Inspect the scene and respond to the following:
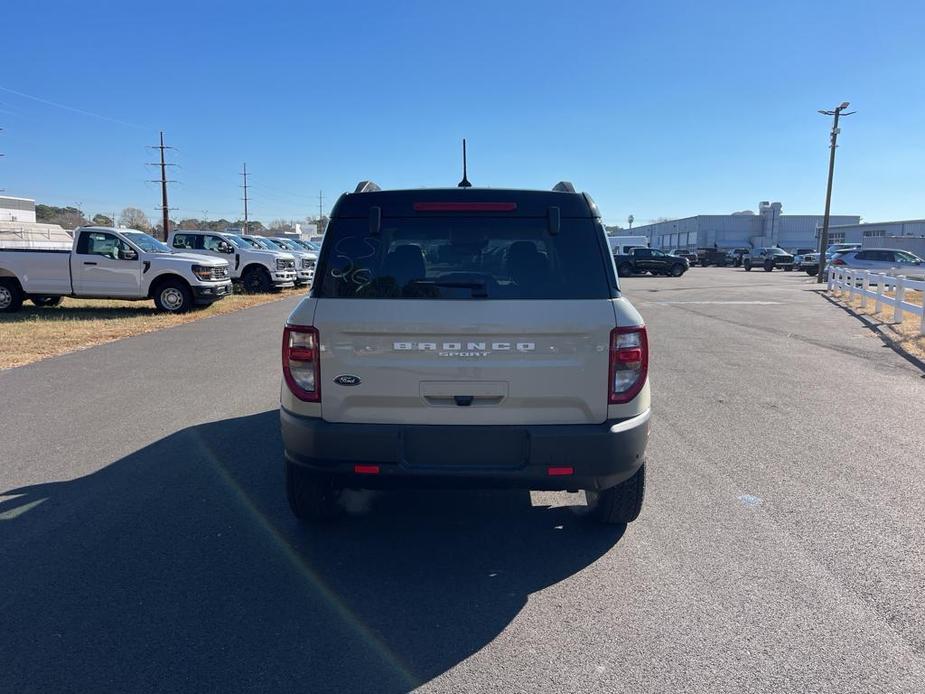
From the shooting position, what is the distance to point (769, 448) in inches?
235

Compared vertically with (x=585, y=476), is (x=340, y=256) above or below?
above

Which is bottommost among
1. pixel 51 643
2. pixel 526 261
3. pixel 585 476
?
pixel 51 643

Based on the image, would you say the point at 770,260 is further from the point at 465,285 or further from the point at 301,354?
the point at 301,354

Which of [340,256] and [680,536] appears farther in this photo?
[680,536]

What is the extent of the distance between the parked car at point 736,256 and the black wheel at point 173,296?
161 ft

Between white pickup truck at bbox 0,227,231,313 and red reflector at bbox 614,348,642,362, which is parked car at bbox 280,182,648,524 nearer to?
red reflector at bbox 614,348,642,362

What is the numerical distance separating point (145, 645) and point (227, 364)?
284 inches

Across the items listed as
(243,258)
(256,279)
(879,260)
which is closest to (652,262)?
(879,260)

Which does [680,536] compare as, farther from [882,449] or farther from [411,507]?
[882,449]

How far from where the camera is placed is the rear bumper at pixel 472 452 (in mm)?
3488

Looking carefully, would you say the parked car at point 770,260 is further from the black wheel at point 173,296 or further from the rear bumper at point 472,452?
the rear bumper at point 472,452

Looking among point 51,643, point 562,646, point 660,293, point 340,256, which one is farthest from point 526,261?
point 660,293

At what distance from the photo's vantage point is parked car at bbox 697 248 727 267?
191ft

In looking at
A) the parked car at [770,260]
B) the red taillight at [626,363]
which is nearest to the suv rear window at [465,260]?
the red taillight at [626,363]
